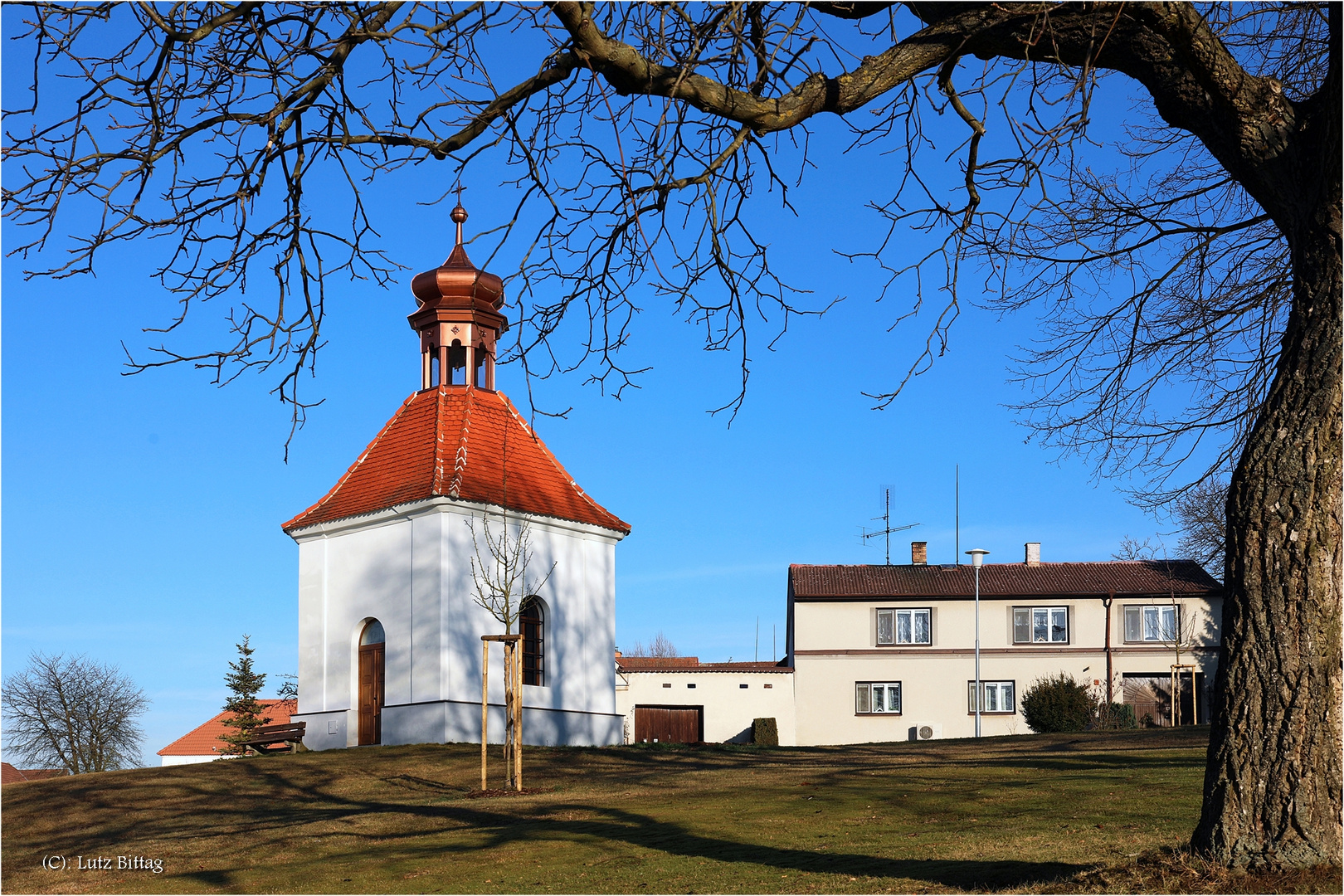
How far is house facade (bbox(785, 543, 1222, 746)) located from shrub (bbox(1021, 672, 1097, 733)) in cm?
621

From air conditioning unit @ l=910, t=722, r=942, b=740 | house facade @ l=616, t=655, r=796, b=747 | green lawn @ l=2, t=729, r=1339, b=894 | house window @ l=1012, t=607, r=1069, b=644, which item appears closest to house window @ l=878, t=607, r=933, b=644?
air conditioning unit @ l=910, t=722, r=942, b=740

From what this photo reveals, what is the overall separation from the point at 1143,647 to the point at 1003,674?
565 cm

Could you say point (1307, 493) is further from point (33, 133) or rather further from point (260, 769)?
point (260, 769)

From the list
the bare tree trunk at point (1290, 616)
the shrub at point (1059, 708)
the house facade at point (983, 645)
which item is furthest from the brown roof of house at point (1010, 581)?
the bare tree trunk at point (1290, 616)

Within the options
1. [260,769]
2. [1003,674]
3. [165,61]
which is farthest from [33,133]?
[1003,674]

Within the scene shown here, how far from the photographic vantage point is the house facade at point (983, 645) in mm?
48188

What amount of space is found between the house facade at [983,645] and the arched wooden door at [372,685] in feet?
80.6

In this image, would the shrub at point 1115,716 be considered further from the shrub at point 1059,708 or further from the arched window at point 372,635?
the arched window at point 372,635

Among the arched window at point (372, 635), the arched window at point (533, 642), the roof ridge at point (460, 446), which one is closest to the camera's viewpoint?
the roof ridge at point (460, 446)

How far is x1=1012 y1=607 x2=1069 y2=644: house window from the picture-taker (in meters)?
49.2

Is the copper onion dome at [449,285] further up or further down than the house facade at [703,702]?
further up

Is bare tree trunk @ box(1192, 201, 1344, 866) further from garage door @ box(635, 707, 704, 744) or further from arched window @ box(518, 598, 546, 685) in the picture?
garage door @ box(635, 707, 704, 744)

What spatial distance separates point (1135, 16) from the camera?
7.11 meters

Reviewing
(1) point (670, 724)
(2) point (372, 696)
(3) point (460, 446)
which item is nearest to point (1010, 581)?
(1) point (670, 724)
